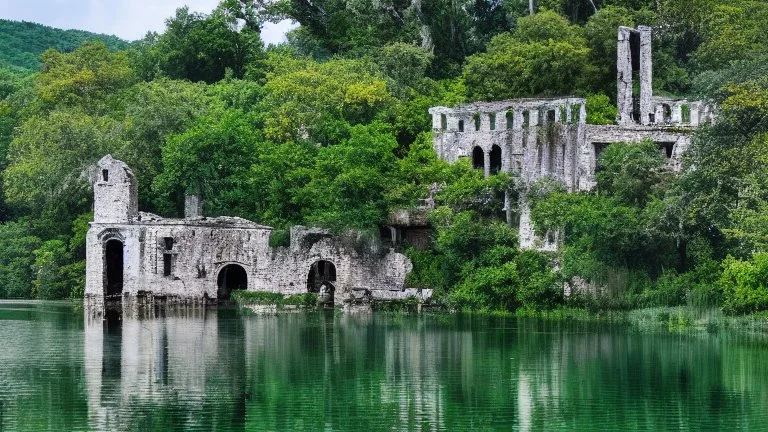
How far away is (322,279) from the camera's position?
228 ft

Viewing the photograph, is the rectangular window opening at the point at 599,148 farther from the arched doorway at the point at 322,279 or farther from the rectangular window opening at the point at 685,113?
the arched doorway at the point at 322,279

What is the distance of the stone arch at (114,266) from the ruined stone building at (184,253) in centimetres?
39

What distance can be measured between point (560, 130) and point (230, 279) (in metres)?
14.3

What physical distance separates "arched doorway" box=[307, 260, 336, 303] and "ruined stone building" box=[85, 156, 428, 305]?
0.04 m

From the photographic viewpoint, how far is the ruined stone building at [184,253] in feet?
226

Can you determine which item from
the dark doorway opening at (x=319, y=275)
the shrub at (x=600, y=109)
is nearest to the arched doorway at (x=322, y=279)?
the dark doorway opening at (x=319, y=275)

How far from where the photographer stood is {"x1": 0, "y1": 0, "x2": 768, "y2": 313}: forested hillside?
59.4 metres

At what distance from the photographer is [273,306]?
220ft

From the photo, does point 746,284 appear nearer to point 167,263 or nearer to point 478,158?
point 478,158

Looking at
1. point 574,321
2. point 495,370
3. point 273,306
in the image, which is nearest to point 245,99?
point 273,306

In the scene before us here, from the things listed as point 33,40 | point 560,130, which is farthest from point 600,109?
point 33,40

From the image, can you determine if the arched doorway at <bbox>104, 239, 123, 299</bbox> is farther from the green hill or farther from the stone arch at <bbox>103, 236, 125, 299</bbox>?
the green hill

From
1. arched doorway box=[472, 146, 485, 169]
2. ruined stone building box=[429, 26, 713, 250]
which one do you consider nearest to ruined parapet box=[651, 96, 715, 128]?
ruined stone building box=[429, 26, 713, 250]

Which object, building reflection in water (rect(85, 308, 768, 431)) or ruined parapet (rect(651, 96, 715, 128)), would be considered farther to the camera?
ruined parapet (rect(651, 96, 715, 128))
